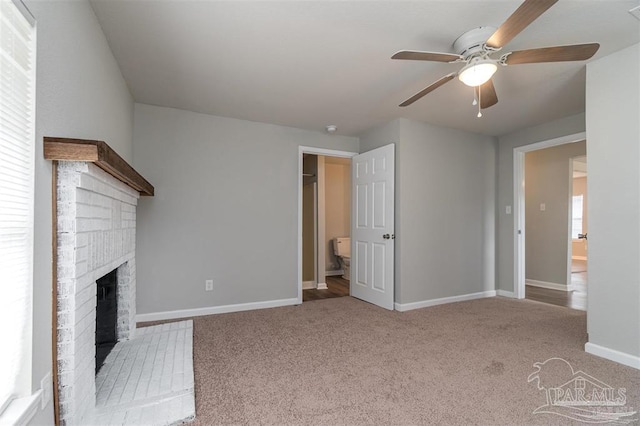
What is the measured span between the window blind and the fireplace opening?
1329 mm

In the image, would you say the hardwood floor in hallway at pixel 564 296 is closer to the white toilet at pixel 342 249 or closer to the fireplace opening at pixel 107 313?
the white toilet at pixel 342 249

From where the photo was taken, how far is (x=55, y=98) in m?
1.32

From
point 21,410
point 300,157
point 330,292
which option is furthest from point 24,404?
point 330,292

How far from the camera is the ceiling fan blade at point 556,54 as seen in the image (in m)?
1.64

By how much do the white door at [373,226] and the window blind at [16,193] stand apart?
319cm

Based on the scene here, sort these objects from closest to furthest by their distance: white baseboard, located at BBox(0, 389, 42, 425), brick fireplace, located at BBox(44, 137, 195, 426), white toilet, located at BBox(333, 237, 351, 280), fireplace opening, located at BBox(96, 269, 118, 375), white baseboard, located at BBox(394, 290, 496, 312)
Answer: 1. white baseboard, located at BBox(0, 389, 42, 425)
2. brick fireplace, located at BBox(44, 137, 195, 426)
3. fireplace opening, located at BBox(96, 269, 118, 375)
4. white baseboard, located at BBox(394, 290, 496, 312)
5. white toilet, located at BBox(333, 237, 351, 280)

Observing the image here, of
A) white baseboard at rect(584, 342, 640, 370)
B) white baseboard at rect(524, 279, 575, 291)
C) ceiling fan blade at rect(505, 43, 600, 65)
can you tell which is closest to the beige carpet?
white baseboard at rect(584, 342, 640, 370)

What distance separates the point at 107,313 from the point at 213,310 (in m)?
1.19

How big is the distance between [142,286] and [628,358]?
4.15m

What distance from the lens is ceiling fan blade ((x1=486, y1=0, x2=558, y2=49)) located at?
134 cm

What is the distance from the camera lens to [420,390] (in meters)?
1.87

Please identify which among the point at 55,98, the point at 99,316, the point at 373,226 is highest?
the point at 55,98

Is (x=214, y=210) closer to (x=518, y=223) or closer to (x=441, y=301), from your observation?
(x=441, y=301)

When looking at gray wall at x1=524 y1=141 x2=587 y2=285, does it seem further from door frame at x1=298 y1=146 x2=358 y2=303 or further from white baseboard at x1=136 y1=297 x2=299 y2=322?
white baseboard at x1=136 y1=297 x2=299 y2=322
